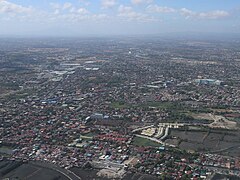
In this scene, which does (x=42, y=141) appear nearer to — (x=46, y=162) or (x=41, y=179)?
(x=46, y=162)

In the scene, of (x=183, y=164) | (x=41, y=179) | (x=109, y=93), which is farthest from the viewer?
(x=109, y=93)

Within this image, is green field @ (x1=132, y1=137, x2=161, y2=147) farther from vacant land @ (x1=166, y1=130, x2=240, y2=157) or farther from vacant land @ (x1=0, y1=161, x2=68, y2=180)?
→ vacant land @ (x1=0, y1=161, x2=68, y2=180)

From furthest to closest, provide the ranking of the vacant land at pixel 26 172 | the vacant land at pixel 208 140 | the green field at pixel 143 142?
1. the green field at pixel 143 142
2. the vacant land at pixel 208 140
3. the vacant land at pixel 26 172

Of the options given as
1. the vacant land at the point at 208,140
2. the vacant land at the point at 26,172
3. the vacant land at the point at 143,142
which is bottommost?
the vacant land at the point at 26,172

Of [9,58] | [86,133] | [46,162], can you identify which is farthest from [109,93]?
[9,58]


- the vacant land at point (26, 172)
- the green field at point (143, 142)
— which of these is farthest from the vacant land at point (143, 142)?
the vacant land at point (26, 172)

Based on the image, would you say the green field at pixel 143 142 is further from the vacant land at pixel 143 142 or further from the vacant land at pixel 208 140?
the vacant land at pixel 208 140

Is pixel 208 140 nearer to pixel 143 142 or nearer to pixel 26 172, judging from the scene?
pixel 143 142

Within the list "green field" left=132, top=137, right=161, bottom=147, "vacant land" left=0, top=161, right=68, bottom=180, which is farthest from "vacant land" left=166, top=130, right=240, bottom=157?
"vacant land" left=0, top=161, right=68, bottom=180

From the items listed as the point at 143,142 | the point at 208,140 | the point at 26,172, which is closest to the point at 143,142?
the point at 143,142

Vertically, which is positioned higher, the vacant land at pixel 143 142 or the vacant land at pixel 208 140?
the vacant land at pixel 208 140

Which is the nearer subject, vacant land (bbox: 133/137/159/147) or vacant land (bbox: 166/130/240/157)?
vacant land (bbox: 166/130/240/157)
